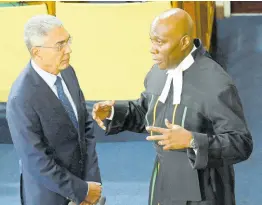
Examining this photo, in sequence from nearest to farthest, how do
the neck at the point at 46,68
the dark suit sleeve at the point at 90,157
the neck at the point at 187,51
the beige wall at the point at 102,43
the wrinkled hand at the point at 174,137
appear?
the wrinkled hand at the point at 174,137 → the neck at the point at 187,51 → the neck at the point at 46,68 → the dark suit sleeve at the point at 90,157 → the beige wall at the point at 102,43

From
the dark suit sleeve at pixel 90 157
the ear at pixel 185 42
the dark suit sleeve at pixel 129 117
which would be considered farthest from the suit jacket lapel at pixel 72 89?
the ear at pixel 185 42

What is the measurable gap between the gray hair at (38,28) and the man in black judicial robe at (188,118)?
1.30 feet

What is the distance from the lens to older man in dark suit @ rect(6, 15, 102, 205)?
2.56 m

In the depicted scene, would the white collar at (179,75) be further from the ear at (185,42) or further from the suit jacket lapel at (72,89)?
the suit jacket lapel at (72,89)

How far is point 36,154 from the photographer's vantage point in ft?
8.62

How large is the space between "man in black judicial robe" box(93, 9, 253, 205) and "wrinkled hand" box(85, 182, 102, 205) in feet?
1.18

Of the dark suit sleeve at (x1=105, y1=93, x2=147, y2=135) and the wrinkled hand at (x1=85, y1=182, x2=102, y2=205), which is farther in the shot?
the wrinkled hand at (x1=85, y1=182, x2=102, y2=205)

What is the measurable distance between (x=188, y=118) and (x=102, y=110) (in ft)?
1.47

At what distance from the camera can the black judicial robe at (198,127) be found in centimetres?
230

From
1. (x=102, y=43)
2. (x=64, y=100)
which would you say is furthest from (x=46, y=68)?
(x=102, y=43)

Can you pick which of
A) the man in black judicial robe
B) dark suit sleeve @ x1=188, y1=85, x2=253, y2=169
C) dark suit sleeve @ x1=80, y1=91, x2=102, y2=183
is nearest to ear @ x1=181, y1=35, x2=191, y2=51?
the man in black judicial robe

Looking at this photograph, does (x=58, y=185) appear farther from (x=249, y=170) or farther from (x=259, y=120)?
(x=259, y=120)

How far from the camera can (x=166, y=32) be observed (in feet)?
7.52

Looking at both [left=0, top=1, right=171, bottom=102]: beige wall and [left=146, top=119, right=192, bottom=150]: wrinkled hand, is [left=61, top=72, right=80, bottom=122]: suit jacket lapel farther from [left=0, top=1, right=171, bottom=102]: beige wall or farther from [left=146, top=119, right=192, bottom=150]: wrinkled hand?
[left=0, top=1, right=171, bottom=102]: beige wall
